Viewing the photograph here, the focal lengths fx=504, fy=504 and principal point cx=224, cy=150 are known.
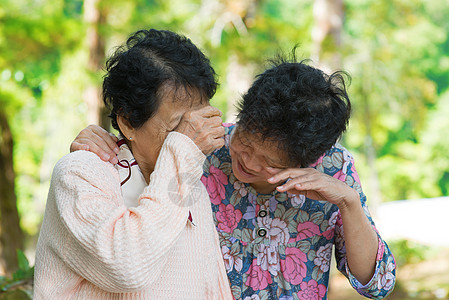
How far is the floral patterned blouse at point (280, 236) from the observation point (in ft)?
6.63

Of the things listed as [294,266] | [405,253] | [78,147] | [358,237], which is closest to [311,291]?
[294,266]

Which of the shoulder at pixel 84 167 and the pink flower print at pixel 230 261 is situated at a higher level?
the shoulder at pixel 84 167

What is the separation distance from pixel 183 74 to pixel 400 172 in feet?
66.3

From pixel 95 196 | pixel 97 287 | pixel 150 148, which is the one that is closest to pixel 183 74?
pixel 150 148

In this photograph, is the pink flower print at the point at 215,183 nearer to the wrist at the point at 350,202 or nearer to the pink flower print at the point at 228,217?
the pink flower print at the point at 228,217

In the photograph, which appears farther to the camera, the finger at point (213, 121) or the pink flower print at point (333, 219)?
the pink flower print at point (333, 219)

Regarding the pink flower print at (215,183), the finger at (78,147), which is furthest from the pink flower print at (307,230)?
the finger at (78,147)

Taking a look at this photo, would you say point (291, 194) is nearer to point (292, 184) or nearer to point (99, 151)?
point (292, 184)

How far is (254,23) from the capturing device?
7.59 metres

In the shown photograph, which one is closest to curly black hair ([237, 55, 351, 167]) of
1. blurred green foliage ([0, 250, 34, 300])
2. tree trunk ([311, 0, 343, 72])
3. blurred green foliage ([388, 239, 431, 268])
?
blurred green foliage ([0, 250, 34, 300])

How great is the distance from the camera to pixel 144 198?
4.86 ft

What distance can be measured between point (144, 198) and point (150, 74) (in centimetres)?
44

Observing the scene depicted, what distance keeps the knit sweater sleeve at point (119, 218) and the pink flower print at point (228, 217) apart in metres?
0.53

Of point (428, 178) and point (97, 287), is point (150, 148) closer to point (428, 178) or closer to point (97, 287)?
point (97, 287)
